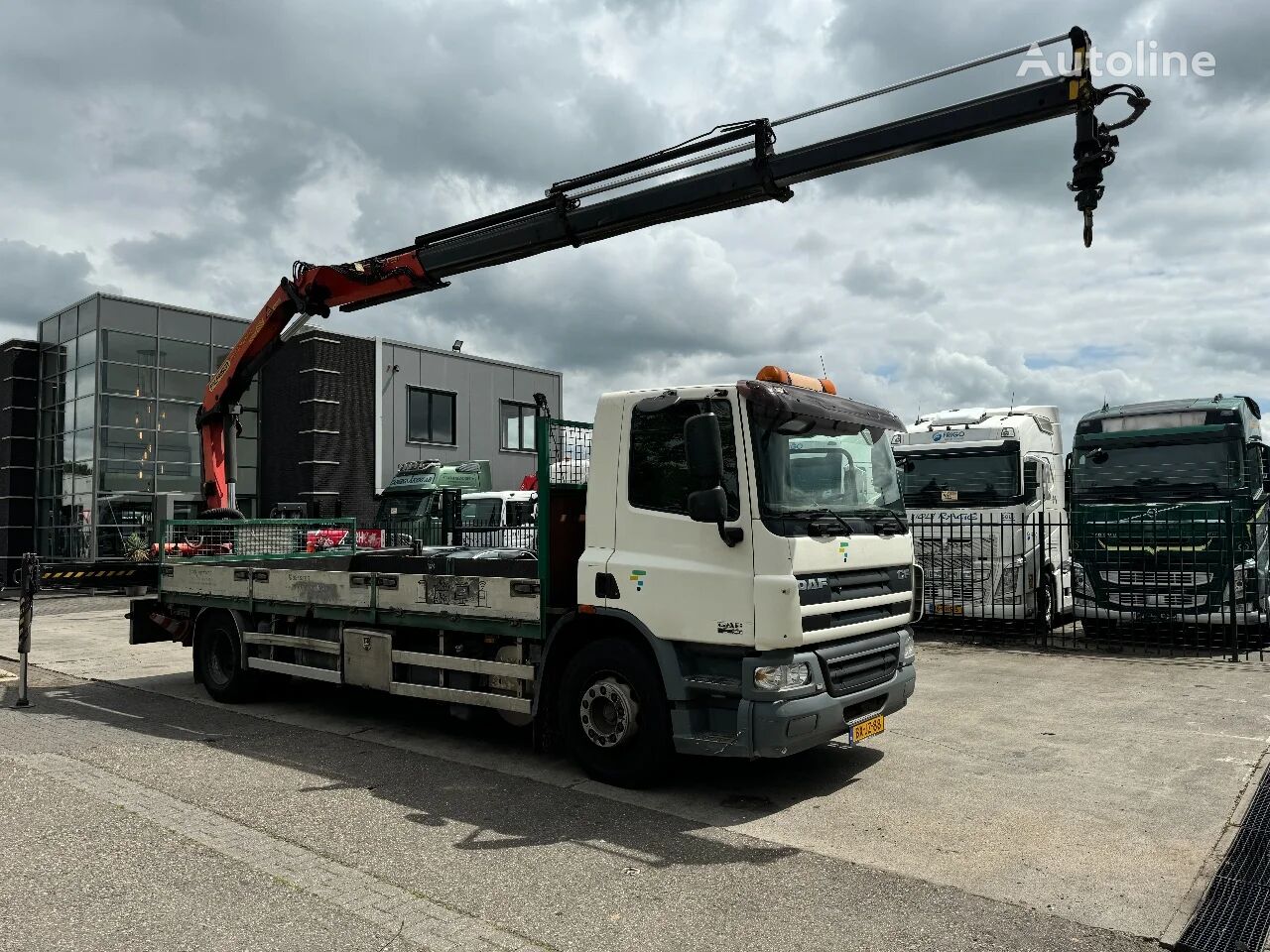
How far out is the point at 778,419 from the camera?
5.60 m

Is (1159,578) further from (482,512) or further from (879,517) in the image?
(482,512)

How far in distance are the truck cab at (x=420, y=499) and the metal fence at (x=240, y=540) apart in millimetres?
7817

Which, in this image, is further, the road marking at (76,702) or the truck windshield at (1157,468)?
the truck windshield at (1157,468)

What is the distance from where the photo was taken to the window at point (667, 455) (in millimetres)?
5551

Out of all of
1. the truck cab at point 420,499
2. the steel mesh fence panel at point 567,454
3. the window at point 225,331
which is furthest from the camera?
the window at point 225,331

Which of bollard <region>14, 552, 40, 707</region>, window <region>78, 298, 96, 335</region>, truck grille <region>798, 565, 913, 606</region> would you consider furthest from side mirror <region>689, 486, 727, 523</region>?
window <region>78, 298, 96, 335</region>

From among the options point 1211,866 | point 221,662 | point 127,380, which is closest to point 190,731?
point 221,662

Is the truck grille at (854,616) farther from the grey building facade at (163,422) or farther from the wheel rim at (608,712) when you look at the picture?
the grey building facade at (163,422)

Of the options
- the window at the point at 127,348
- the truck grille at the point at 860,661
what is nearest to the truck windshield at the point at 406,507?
the window at the point at 127,348

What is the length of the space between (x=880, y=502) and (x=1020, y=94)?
3.10 metres

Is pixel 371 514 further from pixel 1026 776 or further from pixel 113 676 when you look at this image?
pixel 1026 776

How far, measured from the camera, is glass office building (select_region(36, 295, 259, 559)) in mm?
25328

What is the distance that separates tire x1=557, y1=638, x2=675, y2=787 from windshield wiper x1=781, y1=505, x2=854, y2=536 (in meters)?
1.30

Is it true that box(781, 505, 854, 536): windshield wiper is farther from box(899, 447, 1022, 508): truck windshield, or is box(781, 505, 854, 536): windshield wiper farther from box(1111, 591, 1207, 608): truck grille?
box(1111, 591, 1207, 608): truck grille
